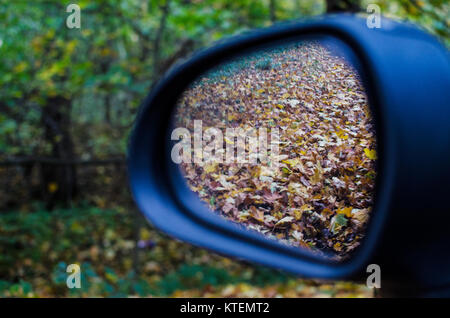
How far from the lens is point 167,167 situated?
1.46 metres

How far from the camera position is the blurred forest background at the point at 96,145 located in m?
4.57

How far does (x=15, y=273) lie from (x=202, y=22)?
4615 millimetres

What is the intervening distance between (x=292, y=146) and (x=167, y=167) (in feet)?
1.99

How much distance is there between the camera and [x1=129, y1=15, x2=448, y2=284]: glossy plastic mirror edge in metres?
0.67

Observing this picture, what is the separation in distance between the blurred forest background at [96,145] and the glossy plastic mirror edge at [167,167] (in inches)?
95.2

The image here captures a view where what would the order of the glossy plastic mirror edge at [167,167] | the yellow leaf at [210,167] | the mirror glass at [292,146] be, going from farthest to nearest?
the yellow leaf at [210,167] → the mirror glass at [292,146] → the glossy plastic mirror edge at [167,167]

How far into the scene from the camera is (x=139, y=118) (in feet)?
4.66
